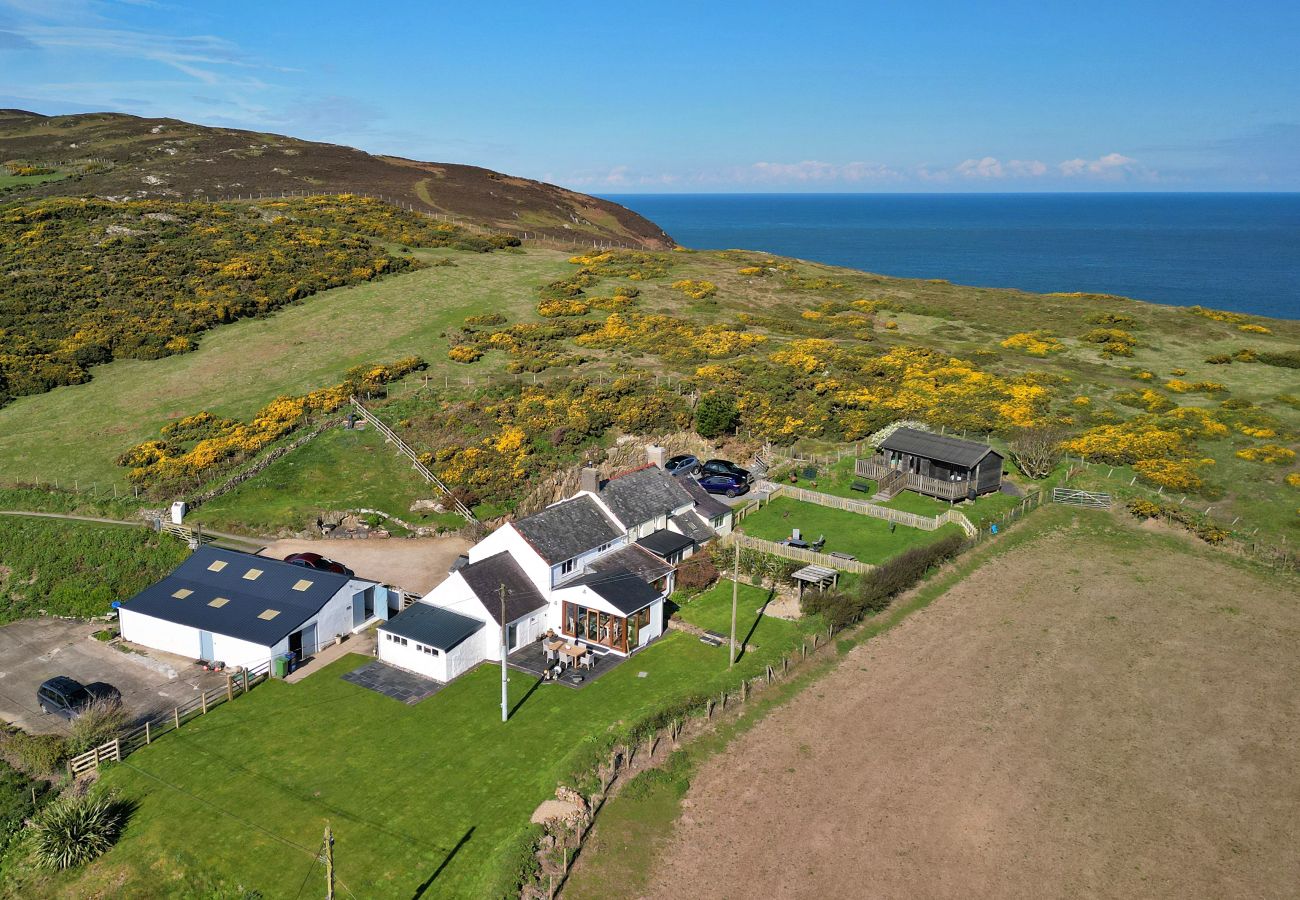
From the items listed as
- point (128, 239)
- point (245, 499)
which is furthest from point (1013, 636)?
point (128, 239)

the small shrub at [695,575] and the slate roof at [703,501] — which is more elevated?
the slate roof at [703,501]

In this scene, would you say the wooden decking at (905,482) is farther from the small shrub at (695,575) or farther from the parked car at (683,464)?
the small shrub at (695,575)

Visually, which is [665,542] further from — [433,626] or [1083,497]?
A: [1083,497]

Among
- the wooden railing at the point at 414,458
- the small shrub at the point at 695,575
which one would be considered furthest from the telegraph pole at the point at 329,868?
the wooden railing at the point at 414,458

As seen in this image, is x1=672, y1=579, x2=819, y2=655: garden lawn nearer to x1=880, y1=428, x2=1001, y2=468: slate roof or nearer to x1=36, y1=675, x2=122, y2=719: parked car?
x1=880, y1=428, x2=1001, y2=468: slate roof

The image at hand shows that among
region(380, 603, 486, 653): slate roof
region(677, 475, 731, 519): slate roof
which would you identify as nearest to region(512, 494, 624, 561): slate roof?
region(380, 603, 486, 653): slate roof

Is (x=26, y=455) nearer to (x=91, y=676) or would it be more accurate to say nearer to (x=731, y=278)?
(x=91, y=676)
